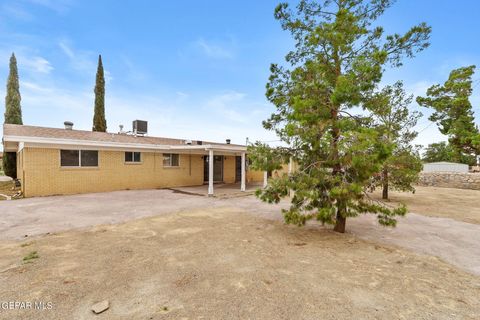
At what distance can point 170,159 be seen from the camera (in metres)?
13.8

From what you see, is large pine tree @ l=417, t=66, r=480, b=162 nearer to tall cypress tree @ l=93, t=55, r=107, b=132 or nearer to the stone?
the stone

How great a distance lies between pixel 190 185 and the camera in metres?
14.5

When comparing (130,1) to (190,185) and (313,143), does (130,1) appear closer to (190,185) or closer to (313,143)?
(190,185)

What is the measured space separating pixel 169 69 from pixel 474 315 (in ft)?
55.4

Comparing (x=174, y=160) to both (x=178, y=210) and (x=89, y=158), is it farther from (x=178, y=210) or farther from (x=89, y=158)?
(x=178, y=210)

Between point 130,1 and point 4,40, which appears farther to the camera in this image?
point 4,40

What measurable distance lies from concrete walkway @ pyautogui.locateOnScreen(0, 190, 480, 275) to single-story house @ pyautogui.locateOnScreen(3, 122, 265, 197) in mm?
1123

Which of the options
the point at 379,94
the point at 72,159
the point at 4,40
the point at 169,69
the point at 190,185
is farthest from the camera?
the point at 169,69

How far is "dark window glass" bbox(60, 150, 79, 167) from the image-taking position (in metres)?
10.3

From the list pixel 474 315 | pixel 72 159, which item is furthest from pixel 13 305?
pixel 72 159

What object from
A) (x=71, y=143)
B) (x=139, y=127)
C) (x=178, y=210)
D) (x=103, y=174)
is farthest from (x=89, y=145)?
(x=178, y=210)

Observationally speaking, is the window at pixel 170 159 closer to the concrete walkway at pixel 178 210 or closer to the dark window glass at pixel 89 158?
the dark window glass at pixel 89 158

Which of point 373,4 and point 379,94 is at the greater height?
point 373,4

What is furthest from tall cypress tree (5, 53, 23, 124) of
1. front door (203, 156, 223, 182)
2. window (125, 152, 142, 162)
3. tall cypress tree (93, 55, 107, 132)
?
front door (203, 156, 223, 182)
